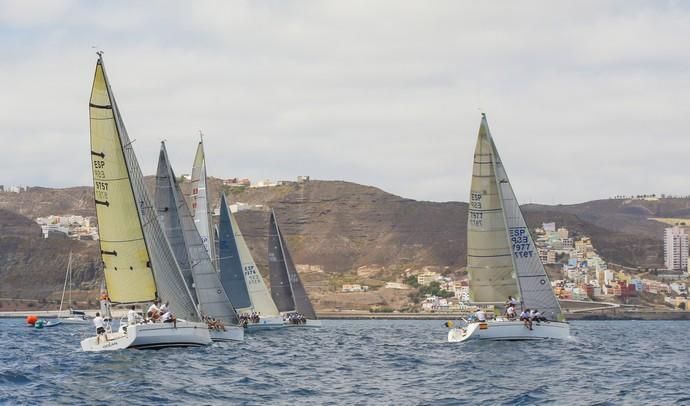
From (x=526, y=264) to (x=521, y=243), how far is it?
981 millimetres

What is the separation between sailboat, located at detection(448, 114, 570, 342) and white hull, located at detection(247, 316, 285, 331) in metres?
23.4

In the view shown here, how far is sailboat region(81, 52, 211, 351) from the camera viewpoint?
4175 cm

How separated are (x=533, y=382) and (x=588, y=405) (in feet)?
17.5

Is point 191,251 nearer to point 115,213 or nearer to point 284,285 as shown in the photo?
point 115,213

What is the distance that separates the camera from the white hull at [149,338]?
41031 millimetres

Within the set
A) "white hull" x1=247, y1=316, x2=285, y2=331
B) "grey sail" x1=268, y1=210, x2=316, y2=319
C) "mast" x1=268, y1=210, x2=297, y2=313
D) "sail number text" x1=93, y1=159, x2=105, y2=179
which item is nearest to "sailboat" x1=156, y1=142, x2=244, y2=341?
"sail number text" x1=93, y1=159, x2=105, y2=179

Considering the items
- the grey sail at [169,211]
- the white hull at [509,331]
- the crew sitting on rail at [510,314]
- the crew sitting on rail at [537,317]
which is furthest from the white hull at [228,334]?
the crew sitting on rail at [537,317]

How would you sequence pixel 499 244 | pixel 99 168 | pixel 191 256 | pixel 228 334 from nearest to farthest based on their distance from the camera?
pixel 99 168 < pixel 228 334 < pixel 499 244 < pixel 191 256

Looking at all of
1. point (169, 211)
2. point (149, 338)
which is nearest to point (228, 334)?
point (169, 211)

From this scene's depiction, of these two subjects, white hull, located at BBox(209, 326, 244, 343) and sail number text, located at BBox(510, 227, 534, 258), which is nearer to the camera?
white hull, located at BBox(209, 326, 244, 343)

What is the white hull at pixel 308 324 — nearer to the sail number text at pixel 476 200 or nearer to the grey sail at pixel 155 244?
the sail number text at pixel 476 200

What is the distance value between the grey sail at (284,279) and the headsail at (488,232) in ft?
108

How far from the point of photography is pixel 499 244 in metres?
54.2

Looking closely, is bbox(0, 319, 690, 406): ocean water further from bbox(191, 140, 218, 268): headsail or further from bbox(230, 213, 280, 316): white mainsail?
bbox(230, 213, 280, 316): white mainsail
